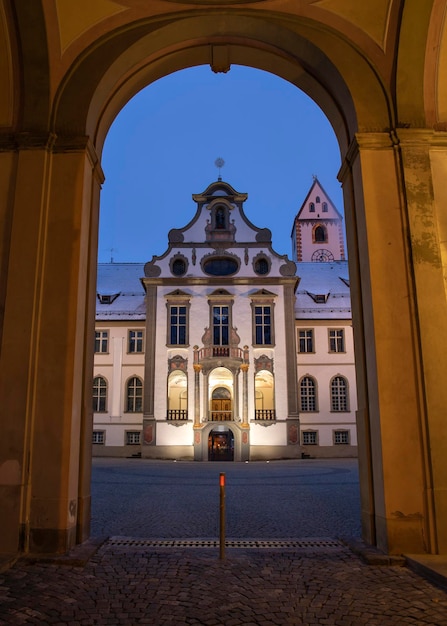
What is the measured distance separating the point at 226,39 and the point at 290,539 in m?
6.91

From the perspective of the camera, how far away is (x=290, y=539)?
6.63 meters

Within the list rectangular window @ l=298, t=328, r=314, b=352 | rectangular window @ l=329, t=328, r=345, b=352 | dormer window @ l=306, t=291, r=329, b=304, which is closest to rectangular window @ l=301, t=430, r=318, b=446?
rectangular window @ l=298, t=328, r=314, b=352

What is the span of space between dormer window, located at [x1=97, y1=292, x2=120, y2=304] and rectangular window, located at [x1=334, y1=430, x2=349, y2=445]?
1751 cm

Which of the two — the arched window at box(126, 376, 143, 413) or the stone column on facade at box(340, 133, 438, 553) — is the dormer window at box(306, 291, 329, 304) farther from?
the stone column on facade at box(340, 133, 438, 553)

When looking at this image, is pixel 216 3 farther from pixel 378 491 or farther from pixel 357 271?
pixel 378 491

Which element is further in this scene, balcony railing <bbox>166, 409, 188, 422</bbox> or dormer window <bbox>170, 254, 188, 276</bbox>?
dormer window <bbox>170, 254, 188, 276</bbox>

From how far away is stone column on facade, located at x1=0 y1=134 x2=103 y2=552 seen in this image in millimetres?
5543

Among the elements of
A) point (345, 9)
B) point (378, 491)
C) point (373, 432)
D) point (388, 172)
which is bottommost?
point (378, 491)

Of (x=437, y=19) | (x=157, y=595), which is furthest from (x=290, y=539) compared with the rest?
(x=437, y=19)

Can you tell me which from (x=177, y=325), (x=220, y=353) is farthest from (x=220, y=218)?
(x=220, y=353)

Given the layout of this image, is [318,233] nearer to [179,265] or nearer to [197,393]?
[179,265]

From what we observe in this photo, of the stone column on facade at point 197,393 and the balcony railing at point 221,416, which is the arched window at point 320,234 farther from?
the balcony railing at point 221,416

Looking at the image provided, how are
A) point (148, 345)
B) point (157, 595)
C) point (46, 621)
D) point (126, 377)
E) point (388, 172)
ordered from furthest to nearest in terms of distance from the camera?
point (126, 377), point (148, 345), point (388, 172), point (157, 595), point (46, 621)

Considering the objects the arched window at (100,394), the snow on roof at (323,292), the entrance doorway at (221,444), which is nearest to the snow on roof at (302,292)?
the snow on roof at (323,292)
